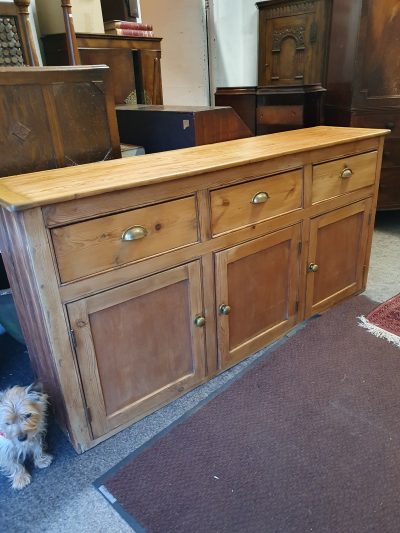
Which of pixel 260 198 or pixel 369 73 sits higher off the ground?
pixel 369 73

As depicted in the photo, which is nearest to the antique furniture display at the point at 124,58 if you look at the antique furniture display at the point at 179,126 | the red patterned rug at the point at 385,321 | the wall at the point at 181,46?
the antique furniture display at the point at 179,126

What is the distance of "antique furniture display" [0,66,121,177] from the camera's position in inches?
52.5

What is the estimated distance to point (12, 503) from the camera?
1.15 meters

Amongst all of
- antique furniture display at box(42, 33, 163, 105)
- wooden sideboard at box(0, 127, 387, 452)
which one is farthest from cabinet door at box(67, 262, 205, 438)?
antique furniture display at box(42, 33, 163, 105)

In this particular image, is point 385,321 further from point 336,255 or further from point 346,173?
point 346,173

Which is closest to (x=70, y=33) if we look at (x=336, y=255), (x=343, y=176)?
(x=343, y=176)

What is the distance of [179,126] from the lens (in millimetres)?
1732

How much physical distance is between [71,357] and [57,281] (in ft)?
0.78

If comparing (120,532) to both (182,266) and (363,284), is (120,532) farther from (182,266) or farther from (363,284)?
(363,284)

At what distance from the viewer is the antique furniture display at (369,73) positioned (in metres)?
2.44

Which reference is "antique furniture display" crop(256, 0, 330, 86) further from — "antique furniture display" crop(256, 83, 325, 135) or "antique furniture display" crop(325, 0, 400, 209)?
"antique furniture display" crop(256, 83, 325, 135)

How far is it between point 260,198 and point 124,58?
1.31 meters

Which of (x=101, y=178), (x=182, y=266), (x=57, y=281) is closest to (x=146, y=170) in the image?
(x=101, y=178)

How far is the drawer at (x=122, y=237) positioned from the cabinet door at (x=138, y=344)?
0.09 m
